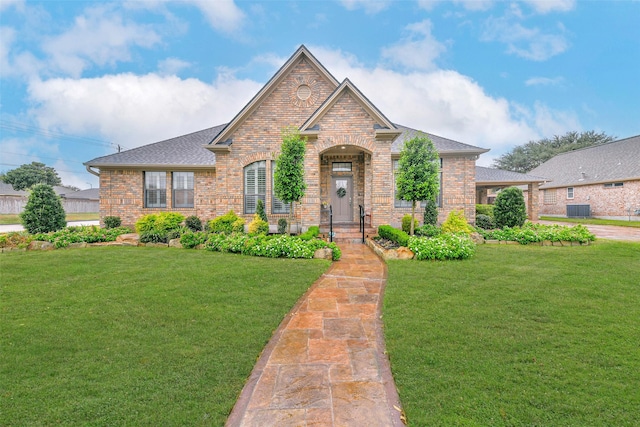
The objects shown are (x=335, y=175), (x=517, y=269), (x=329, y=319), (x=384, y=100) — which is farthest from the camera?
(x=384, y=100)

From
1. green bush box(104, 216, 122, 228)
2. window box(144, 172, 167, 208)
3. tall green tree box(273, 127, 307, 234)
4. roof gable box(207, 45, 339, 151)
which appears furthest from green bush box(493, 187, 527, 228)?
green bush box(104, 216, 122, 228)

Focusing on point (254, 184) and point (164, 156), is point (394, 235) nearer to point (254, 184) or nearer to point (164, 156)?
point (254, 184)

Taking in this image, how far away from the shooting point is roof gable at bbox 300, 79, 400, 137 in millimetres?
10016

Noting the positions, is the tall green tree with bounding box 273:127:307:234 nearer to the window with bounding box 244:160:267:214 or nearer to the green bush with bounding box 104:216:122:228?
the window with bounding box 244:160:267:214

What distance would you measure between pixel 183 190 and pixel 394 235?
33.5 feet

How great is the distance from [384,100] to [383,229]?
16848mm

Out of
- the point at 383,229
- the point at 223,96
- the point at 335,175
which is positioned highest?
the point at 223,96

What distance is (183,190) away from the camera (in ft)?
44.4

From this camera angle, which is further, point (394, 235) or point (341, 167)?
point (341, 167)

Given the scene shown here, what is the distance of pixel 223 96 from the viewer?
2106cm

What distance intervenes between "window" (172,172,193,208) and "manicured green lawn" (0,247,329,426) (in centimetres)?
718

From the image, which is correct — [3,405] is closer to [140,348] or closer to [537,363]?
[140,348]

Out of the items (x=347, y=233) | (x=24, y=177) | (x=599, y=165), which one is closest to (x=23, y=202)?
(x=24, y=177)

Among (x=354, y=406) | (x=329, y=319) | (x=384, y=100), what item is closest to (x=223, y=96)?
(x=384, y=100)
